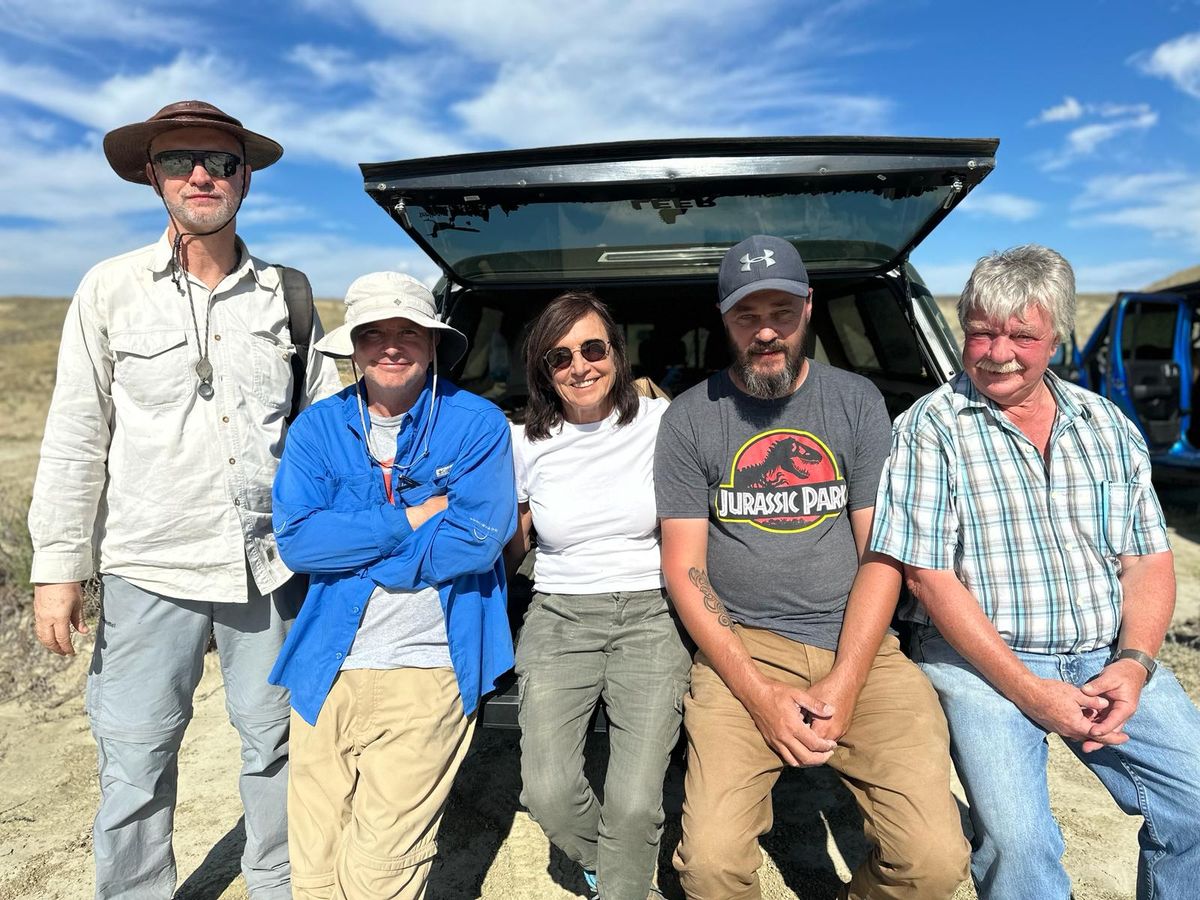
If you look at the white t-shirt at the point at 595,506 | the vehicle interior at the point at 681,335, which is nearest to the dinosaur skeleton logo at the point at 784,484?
the white t-shirt at the point at 595,506

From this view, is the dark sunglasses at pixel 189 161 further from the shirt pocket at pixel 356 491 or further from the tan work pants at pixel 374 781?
the tan work pants at pixel 374 781

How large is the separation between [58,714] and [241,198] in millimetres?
2473

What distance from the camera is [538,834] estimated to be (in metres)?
2.46

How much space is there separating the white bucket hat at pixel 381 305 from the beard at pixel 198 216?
37cm

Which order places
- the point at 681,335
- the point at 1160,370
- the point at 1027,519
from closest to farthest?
the point at 1027,519
the point at 681,335
the point at 1160,370

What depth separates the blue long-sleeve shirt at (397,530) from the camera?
6.21 ft

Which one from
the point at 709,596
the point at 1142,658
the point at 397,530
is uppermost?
the point at 397,530

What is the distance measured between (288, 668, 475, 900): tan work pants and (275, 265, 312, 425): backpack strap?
0.80 metres

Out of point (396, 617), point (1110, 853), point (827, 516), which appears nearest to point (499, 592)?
point (396, 617)

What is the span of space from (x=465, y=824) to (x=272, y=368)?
60.7 inches

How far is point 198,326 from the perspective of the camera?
2.01 meters

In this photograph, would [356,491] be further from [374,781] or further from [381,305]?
[374,781]

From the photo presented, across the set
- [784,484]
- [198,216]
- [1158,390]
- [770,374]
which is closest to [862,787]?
[784,484]

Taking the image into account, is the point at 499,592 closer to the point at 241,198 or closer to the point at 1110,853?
the point at 241,198
